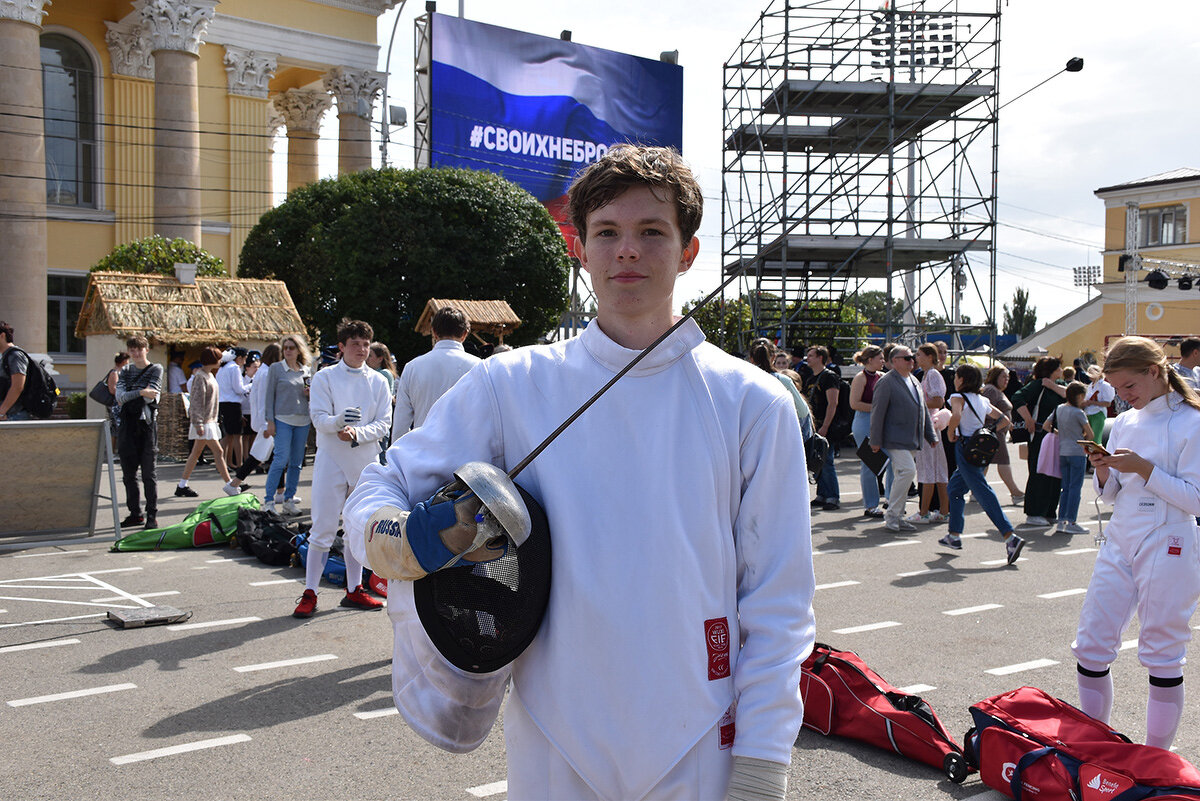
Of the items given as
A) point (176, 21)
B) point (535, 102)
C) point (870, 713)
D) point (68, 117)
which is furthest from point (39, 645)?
point (535, 102)

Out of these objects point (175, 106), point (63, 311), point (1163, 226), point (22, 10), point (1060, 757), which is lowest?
point (1060, 757)

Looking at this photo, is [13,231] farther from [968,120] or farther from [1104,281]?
[1104,281]

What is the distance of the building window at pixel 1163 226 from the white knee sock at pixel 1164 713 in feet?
150

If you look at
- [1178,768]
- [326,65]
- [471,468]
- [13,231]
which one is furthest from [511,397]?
[326,65]

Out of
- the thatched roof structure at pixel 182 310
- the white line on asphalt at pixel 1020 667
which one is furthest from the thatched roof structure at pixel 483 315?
the white line on asphalt at pixel 1020 667

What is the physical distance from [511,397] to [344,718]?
3521 millimetres

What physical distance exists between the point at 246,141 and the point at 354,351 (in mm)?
31229

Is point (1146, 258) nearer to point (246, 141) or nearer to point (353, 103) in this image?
point (353, 103)

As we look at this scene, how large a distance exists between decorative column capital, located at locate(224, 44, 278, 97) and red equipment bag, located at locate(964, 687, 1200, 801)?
118 ft

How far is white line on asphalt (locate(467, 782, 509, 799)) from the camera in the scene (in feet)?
13.2

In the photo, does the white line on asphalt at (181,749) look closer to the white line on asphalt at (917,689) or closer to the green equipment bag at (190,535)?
the white line on asphalt at (917,689)

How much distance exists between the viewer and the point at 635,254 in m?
1.91

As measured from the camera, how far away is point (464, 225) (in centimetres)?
2780

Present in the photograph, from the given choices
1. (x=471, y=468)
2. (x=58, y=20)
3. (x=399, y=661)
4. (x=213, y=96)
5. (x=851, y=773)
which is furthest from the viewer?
(x=213, y=96)
